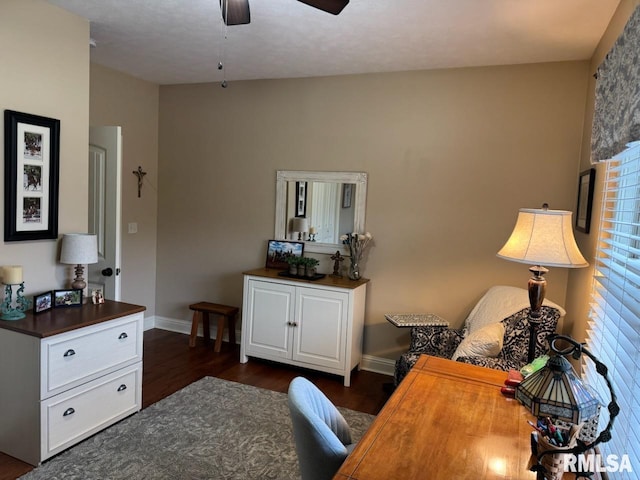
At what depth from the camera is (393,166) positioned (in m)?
3.89

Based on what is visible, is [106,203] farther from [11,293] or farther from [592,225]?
[592,225]

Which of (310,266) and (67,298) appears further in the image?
(310,266)

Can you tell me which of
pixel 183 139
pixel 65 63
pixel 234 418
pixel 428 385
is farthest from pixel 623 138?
pixel 183 139

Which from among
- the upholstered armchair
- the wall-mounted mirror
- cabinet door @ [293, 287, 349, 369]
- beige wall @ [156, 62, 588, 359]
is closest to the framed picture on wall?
the wall-mounted mirror

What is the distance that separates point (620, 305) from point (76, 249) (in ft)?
9.52

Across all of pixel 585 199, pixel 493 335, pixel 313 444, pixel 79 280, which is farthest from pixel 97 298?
pixel 585 199

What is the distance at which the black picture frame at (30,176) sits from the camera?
2590 mm

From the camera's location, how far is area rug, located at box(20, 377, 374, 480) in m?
2.41

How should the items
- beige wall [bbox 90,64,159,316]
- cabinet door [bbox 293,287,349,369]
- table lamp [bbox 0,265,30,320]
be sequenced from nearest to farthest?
1. table lamp [bbox 0,265,30,320]
2. cabinet door [bbox 293,287,349,369]
3. beige wall [bbox 90,64,159,316]

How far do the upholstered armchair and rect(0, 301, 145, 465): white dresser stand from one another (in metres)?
1.90

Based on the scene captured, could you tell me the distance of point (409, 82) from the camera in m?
3.79

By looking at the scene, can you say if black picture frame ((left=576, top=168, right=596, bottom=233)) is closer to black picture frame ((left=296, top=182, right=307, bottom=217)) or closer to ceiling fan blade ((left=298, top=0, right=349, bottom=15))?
ceiling fan blade ((left=298, top=0, right=349, bottom=15))

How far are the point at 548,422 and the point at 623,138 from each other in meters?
1.01

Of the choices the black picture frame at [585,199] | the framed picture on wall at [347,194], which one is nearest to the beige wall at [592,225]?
the black picture frame at [585,199]
